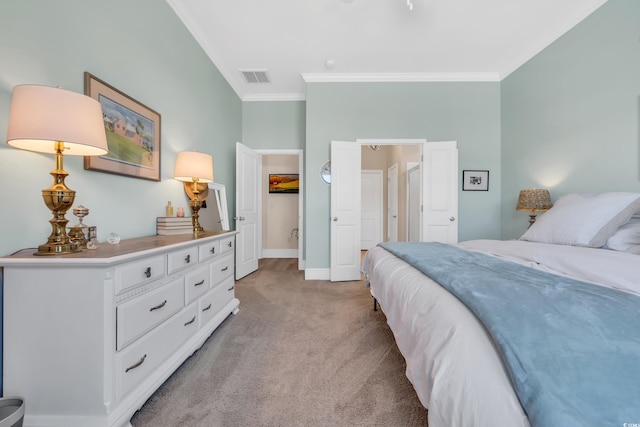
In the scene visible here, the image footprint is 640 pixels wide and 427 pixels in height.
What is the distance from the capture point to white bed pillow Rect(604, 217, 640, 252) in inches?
60.6

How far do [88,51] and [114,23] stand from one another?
361 millimetres

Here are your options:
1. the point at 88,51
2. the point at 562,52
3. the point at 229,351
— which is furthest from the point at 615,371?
the point at 562,52

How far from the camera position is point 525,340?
65cm

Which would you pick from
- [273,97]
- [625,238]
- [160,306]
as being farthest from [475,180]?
[160,306]

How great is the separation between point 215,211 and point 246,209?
702 millimetres

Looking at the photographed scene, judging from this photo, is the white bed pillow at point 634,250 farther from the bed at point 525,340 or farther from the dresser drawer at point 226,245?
the dresser drawer at point 226,245

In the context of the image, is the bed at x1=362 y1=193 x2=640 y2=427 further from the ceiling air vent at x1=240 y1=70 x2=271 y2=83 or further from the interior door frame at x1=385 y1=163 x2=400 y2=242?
the interior door frame at x1=385 y1=163 x2=400 y2=242

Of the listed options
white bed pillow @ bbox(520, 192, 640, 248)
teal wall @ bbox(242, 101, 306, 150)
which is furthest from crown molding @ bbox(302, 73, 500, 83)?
white bed pillow @ bbox(520, 192, 640, 248)

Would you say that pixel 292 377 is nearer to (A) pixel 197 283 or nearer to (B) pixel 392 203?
(A) pixel 197 283

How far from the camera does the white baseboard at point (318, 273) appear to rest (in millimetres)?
3736

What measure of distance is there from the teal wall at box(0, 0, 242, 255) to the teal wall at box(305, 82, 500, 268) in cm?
157

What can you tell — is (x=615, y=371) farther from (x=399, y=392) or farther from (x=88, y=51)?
(x=88, y=51)

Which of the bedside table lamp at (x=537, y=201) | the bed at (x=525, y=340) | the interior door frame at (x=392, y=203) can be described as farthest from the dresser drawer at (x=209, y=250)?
the interior door frame at (x=392, y=203)

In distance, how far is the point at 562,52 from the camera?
8.77ft
